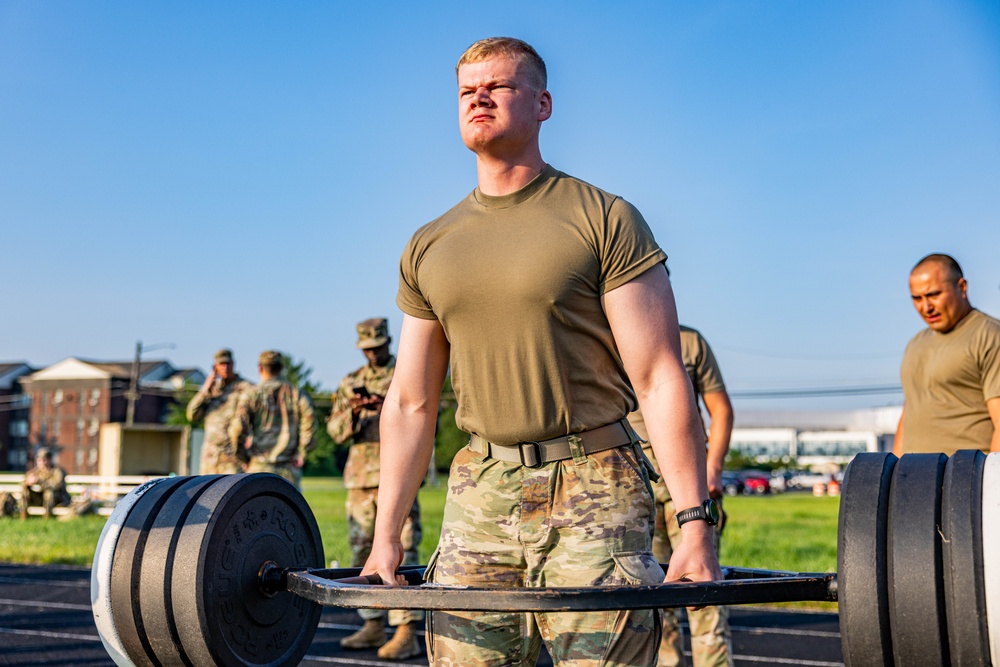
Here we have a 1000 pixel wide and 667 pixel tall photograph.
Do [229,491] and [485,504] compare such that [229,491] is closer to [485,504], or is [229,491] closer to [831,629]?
[485,504]

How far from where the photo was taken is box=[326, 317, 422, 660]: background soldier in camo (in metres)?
6.72

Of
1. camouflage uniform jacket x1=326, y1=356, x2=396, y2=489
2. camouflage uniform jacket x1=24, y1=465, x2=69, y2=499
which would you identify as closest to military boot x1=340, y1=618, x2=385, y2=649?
camouflage uniform jacket x1=326, y1=356, x2=396, y2=489

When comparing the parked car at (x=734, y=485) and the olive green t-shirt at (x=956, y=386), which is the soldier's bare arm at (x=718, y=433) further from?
the parked car at (x=734, y=485)

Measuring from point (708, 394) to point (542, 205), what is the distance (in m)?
3.27

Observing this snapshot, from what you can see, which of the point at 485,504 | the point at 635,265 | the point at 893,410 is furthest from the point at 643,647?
the point at 893,410

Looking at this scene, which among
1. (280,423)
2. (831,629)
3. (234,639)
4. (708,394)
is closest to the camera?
(234,639)

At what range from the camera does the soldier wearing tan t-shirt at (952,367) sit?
493cm

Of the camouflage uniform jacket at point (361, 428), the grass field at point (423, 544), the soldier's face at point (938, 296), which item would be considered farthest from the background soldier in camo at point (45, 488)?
the soldier's face at point (938, 296)

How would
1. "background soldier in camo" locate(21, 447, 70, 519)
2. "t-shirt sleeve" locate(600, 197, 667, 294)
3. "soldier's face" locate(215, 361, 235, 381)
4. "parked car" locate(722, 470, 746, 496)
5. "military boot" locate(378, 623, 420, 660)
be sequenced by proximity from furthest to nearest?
"parked car" locate(722, 470, 746, 496), "background soldier in camo" locate(21, 447, 70, 519), "soldier's face" locate(215, 361, 235, 381), "military boot" locate(378, 623, 420, 660), "t-shirt sleeve" locate(600, 197, 667, 294)

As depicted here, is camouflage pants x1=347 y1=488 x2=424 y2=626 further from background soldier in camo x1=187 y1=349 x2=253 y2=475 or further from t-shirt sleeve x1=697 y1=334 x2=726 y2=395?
Result: t-shirt sleeve x1=697 y1=334 x2=726 y2=395

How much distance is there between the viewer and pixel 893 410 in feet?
334

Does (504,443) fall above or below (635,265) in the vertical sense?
below

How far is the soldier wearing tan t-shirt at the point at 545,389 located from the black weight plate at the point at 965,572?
511 mm

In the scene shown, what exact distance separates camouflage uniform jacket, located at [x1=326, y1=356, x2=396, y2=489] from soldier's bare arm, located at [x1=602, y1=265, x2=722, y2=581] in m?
4.45
